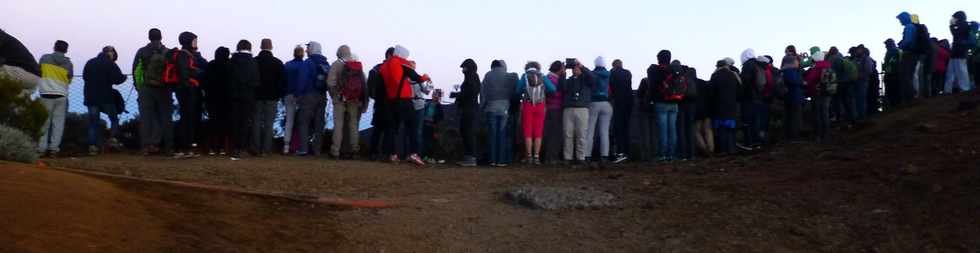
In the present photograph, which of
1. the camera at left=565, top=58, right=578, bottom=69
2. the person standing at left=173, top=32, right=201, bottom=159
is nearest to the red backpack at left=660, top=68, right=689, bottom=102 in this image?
the camera at left=565, top=58, right=578, bottom=69

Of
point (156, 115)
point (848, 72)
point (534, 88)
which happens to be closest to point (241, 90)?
point (156, 115)

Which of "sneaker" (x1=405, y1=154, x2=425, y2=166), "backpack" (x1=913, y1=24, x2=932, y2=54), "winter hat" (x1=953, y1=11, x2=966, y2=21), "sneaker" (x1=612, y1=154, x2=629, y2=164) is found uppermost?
"winter hat" (x1=953, y1=11, x2=966, y2=21)

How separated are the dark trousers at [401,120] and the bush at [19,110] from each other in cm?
433

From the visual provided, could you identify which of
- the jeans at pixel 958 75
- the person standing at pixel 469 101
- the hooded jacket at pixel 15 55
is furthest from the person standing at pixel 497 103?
the jeans at pixel 958 75

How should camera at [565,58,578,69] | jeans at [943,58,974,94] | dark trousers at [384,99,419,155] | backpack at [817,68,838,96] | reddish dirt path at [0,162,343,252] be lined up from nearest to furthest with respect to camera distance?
reddish dirt path at [0,162,343,252] → dark trousers at [384,99,419,155] → camera at [565,58,578,69] → backpack at [817,68,838,96] → jeans at [943,58,974,94]

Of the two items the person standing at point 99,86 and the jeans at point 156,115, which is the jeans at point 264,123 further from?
the person standing at point 99,86

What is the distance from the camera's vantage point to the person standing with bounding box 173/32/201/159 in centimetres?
1292

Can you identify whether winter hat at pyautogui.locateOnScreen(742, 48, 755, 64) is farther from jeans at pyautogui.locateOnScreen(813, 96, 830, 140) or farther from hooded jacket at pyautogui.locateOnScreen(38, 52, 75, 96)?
hooded jacket at pyautogui.locateOnScreen(38, 52, 75, 96)

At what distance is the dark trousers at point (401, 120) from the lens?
13875 millimetres

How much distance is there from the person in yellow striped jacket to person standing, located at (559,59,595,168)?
22.2ft

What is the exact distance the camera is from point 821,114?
16.2 meters

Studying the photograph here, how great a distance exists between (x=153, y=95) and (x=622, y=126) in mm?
6833

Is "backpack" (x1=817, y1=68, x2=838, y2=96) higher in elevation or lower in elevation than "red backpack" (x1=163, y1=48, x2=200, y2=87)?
higher

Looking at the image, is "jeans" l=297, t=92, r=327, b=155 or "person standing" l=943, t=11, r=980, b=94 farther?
"person standing" l=943, t=11, r=980, b=94
